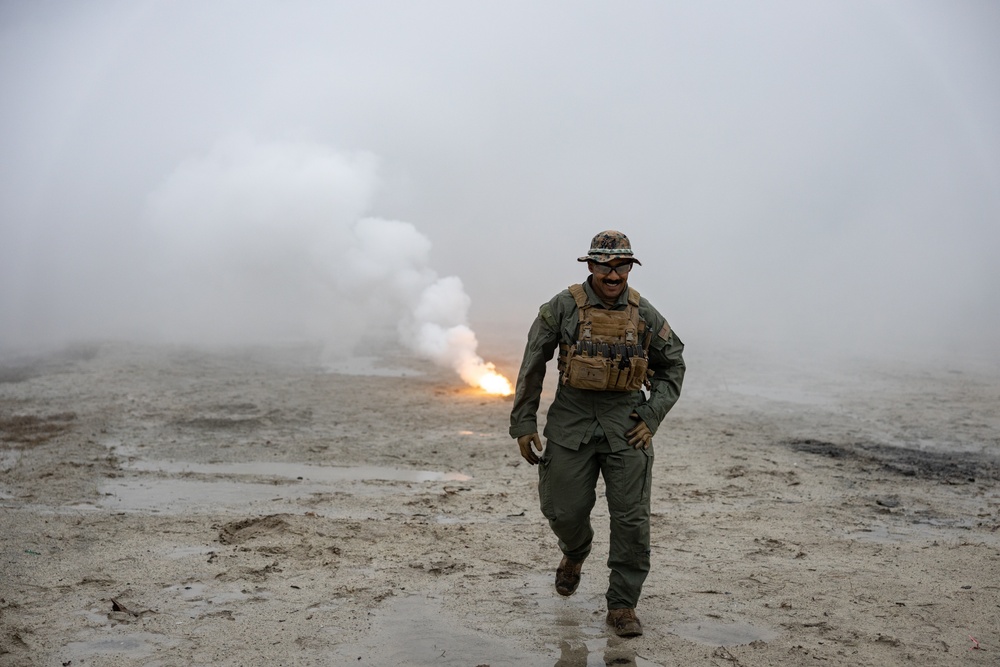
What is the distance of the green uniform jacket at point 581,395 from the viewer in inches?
191

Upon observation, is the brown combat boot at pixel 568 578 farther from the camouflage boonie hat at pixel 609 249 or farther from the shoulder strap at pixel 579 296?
the camouflage boonie hat at pixel 609 249

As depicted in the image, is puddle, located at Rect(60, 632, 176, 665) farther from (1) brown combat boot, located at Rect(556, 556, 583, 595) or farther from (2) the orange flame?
(2) the orange flame

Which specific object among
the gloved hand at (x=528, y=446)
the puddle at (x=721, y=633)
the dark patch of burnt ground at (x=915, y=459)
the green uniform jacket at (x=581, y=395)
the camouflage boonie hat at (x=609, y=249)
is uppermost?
the camouflage boonie hat at (x=609, y=249)

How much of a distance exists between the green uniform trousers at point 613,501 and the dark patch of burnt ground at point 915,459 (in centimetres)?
515

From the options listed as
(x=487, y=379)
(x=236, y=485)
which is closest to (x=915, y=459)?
(x=236, y=485)

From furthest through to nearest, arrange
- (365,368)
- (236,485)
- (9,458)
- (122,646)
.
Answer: (365,368) < (9,458) < (236,485) < (122,646)

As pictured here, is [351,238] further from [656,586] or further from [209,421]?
[656,586]

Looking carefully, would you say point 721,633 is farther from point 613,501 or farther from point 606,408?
point 606,408

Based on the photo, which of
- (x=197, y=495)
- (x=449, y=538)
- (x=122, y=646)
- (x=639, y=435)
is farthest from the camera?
(x=197, y=495)

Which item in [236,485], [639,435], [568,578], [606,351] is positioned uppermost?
[606,351]

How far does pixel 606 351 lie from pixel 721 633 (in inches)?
64.7

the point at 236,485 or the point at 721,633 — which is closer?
the point at 721,633

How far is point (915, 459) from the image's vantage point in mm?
9492

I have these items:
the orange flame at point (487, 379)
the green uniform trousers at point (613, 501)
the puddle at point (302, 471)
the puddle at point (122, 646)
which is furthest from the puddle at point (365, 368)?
the puddle at point (122, 646)
